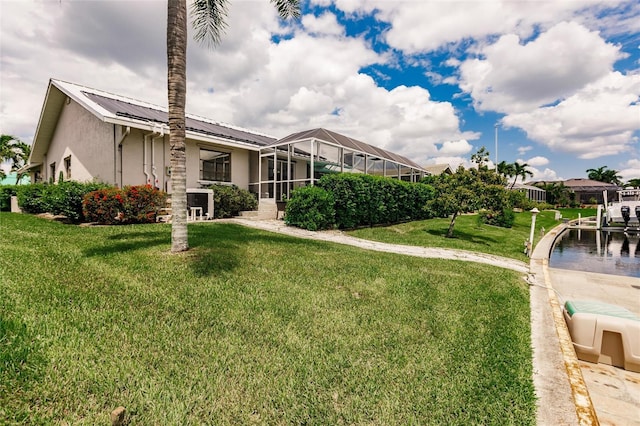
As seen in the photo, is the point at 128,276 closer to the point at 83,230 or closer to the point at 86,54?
the point at 83,230

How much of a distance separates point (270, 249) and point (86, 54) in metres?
12.8

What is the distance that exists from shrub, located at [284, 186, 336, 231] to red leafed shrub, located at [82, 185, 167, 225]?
17.7ft

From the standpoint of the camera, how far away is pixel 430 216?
2183cm

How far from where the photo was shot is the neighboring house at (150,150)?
12.5 meters

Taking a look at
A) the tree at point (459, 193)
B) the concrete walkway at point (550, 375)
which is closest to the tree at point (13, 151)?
the tree at point (459, 193)

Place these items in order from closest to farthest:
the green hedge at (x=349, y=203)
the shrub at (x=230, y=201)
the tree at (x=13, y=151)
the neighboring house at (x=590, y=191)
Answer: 1. the green hedge at (x=349, y=203)
2. the shrub at (x=230, y=201)
3. the tree at (x=13, y=151)
4. the neighboring house at (x=590, y=191)

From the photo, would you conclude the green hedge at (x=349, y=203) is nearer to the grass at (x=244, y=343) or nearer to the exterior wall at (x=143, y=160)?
the exterior wall at (x=143, y=160)

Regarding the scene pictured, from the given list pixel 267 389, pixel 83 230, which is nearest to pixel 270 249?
pixel 267 389

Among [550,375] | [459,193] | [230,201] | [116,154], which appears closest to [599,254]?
[459,193]

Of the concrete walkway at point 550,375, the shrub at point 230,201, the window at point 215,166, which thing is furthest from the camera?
the window at point 215,166

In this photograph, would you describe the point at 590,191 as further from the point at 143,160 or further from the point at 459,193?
the point at 143,160

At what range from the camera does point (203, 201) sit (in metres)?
14.1

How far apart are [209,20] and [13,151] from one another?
41.8 meters

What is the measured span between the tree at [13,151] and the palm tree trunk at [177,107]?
38.7m
